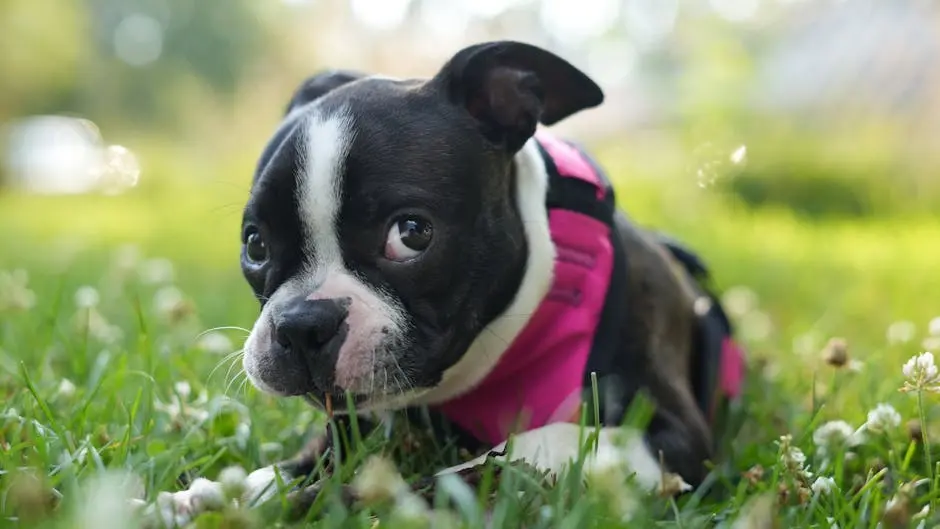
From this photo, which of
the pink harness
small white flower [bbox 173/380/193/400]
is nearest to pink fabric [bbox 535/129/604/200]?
the pink harness

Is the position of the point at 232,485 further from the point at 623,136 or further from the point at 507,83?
the point at 623,136

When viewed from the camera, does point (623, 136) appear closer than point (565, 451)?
No

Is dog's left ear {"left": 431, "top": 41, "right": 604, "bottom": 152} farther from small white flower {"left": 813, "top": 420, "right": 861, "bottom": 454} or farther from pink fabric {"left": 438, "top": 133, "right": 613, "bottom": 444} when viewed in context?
small white flower {"left": 813, "top": 420, "right": 861, "bottom": 454}

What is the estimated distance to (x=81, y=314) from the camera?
3.38 meters

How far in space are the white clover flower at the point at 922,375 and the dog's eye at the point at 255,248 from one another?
51.7 inches

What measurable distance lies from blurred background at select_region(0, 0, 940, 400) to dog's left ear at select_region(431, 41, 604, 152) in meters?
0.10

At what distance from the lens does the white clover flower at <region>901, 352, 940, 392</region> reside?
195 centimetres

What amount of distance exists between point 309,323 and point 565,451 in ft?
1.84

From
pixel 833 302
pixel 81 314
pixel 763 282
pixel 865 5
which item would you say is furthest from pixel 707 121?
pixel 81 314

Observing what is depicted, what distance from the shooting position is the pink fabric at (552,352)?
2236 mm

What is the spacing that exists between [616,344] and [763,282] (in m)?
3.48

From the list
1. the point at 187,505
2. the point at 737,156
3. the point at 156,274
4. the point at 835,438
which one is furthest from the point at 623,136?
the point at 187,505

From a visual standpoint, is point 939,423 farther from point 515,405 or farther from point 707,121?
point 707,121

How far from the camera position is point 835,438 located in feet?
7.15
